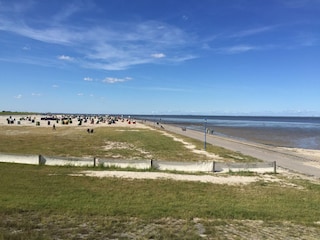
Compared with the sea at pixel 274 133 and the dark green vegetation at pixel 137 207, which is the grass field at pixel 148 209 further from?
the sea at pixel 274 133

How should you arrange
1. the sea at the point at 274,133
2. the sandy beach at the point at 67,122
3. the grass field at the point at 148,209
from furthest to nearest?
1. the sandy beach at the point at 67,122
2. the sea at the point at 274,133
3. the grass field at the point at 148,209

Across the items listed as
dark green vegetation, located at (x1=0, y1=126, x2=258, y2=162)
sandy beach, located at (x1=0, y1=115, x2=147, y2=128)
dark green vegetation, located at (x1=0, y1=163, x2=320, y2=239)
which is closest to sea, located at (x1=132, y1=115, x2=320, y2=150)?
dark green vegetation, located at (x1=0, y1=126, x2=258, y2=162)

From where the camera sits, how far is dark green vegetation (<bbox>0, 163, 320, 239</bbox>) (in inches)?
302

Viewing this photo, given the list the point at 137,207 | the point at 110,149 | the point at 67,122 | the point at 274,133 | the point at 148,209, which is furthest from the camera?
the point at 67,122

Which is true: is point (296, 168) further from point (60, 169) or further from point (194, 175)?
point (60, 169)

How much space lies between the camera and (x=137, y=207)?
31.8 ft

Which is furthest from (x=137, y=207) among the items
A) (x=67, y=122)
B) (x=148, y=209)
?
(x=67, y=122)

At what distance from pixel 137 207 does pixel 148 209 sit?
369 millimetres

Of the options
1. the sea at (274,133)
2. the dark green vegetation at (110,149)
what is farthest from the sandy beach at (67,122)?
the dark green vegetation at (110,149)

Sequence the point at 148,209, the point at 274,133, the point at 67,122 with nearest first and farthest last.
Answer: the point at 148,209 < the point at 274,133 < the point at 67,122

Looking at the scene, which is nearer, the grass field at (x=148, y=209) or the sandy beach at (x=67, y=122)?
the grass field at (x=148, y=209)

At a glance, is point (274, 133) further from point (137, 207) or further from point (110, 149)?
point (137, 207)

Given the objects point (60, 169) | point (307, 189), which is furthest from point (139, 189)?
point (307, 189)

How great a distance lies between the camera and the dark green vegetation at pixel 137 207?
25.2ft
